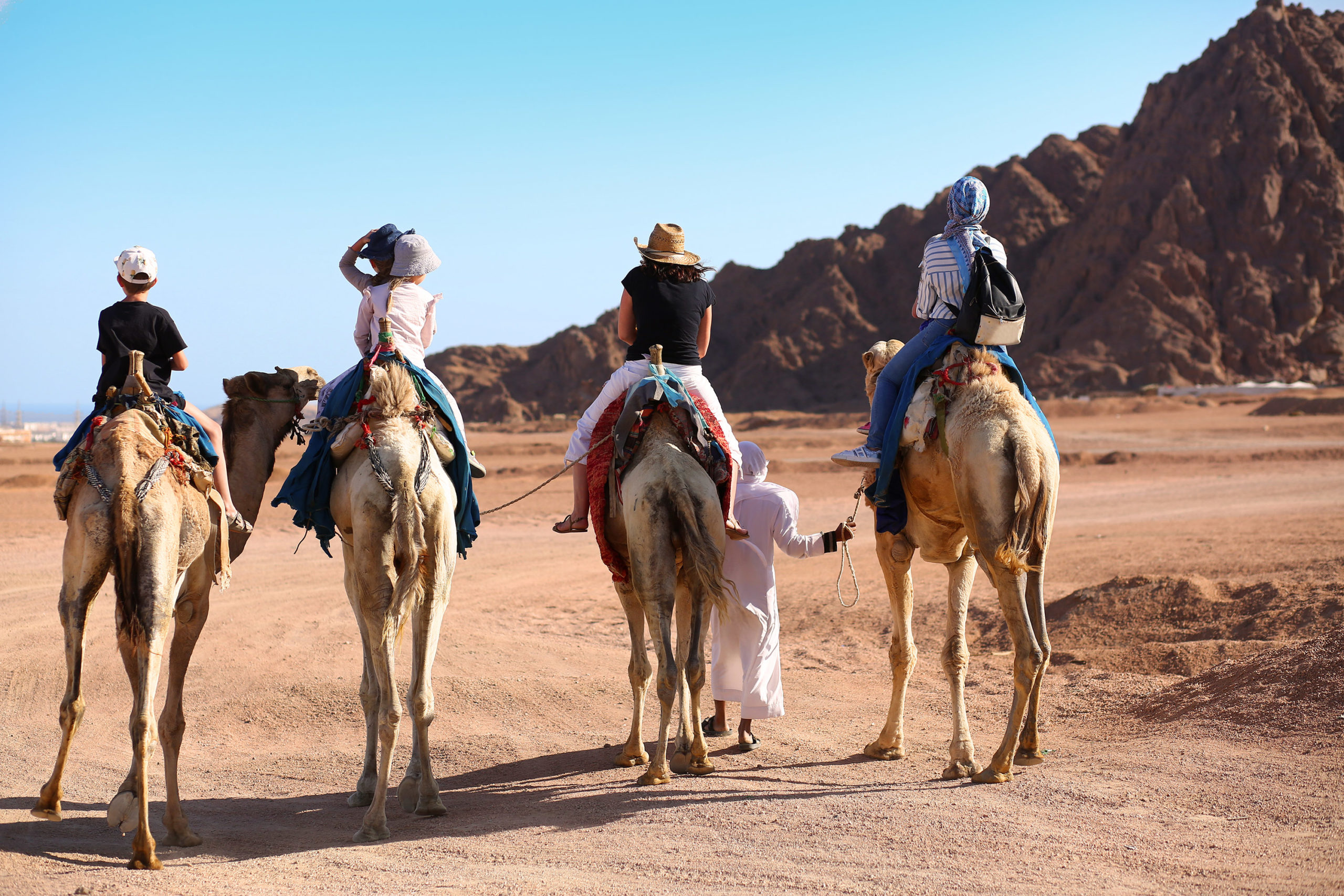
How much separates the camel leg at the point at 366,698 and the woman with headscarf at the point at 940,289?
3.18 m

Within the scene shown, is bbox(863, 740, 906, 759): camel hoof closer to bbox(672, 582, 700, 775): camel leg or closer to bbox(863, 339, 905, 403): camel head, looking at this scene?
bbox(672, 582, 700, 775): camel leg

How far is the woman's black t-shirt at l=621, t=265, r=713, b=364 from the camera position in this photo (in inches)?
294

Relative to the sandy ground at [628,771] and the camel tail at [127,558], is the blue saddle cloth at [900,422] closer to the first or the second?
the sandy ground at [628,771]

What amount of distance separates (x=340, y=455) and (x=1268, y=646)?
7728 mm

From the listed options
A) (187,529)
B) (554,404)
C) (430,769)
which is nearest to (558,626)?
(430,769)

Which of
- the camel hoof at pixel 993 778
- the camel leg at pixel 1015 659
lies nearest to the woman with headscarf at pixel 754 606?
the camel leg at pixel 1015 659

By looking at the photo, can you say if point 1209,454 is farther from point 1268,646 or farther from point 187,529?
point 187,529

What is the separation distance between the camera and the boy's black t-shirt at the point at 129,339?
6.32 metres

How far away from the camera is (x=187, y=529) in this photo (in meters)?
6.16

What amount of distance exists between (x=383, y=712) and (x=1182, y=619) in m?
8.16

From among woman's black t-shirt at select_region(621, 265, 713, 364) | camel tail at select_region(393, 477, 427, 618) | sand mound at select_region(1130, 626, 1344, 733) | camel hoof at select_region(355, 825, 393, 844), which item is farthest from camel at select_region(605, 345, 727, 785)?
sand mound at select_region(1130, 626, 1344, 733)

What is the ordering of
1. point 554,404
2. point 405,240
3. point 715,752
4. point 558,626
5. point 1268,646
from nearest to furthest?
1. point 405,240
2. point 715,752
3. point 1268,646
4. point 558,626
5. point 554,404

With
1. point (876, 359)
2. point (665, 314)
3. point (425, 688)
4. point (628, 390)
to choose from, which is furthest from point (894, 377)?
point (425, 688)

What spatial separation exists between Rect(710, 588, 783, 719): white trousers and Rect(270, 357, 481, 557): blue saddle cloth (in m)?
→ 2.03
